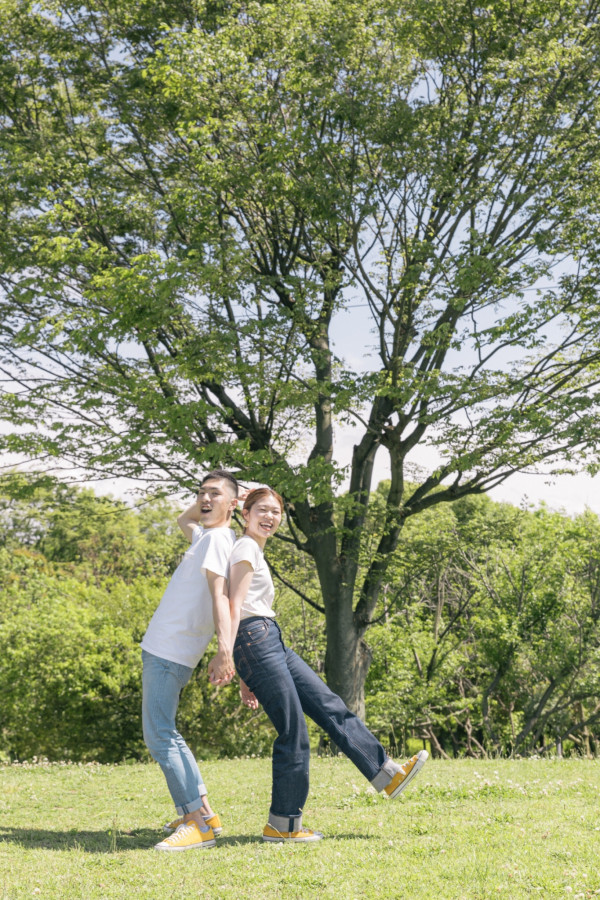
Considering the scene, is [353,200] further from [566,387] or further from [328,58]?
[566,387]

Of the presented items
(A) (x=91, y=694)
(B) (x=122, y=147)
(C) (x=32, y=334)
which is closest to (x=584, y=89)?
(B) (x=122, y=147)

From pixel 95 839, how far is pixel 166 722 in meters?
1.08

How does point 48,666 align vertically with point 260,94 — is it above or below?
below

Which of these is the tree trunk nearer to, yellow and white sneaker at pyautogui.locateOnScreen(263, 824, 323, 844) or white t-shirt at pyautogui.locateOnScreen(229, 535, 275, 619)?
yellow and white sneaker at pyautogui.locateOnScreen(263, 824, 323, 844)

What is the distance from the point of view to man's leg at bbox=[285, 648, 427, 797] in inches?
188

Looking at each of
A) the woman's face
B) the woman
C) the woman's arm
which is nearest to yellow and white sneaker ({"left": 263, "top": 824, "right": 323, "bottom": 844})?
the woman

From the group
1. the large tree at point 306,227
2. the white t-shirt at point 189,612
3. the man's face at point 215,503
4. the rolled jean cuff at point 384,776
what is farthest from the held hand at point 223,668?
the large tree at point 306,227

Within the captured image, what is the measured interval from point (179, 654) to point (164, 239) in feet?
33.6

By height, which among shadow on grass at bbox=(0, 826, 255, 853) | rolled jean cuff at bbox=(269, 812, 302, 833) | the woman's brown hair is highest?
the woman's brown hair

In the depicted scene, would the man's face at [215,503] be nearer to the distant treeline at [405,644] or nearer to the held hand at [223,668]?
the held hand at [223,668]

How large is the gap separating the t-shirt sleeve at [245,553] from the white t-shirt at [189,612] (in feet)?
0.20

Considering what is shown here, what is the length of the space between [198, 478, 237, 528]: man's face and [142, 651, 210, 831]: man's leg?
85cm

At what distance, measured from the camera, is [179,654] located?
4484 mm

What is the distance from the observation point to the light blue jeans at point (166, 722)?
14.6 feet
